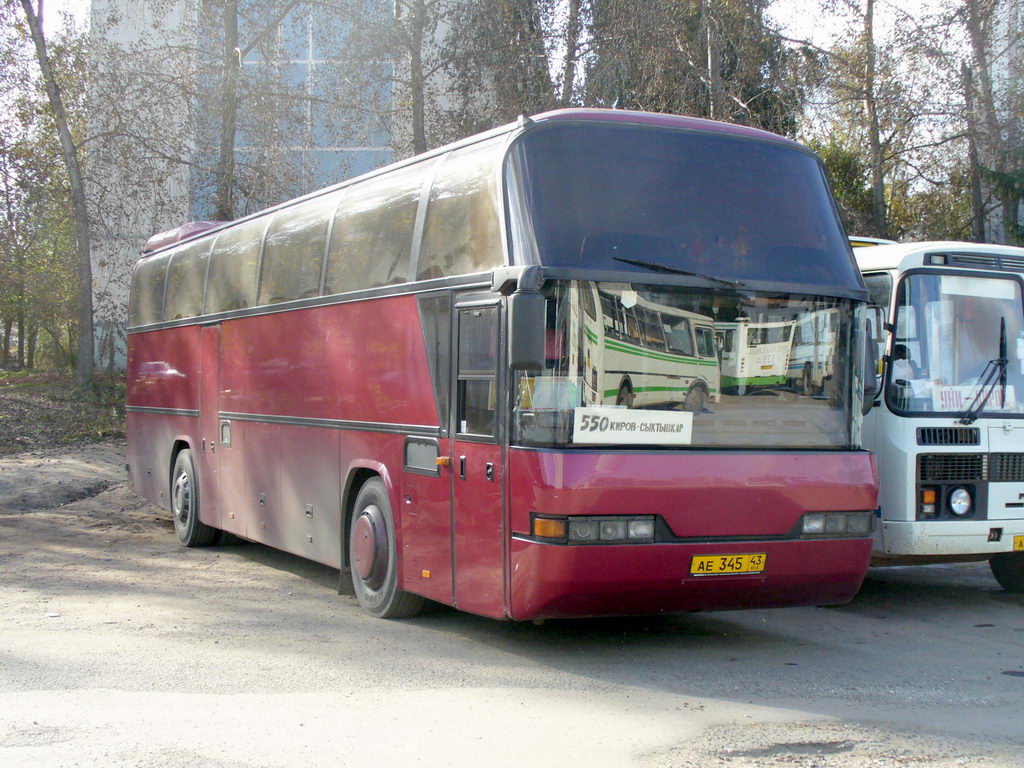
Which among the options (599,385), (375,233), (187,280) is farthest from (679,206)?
(187,280)

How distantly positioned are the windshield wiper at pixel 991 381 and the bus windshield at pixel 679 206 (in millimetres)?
2199

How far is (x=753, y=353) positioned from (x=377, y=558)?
3.33 m

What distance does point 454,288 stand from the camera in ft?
25.5

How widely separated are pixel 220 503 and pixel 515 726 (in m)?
7.19

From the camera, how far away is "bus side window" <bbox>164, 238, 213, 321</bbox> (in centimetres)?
1316

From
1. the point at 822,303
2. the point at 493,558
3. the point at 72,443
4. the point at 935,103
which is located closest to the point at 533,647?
the point at 493,558

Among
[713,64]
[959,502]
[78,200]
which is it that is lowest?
[959,502]

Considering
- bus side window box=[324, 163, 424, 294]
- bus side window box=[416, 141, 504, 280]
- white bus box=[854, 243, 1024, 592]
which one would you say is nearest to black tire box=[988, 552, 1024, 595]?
white bus box=[854, 243, 1024, 592]

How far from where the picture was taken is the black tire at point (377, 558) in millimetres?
8609

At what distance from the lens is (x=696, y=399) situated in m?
7.07

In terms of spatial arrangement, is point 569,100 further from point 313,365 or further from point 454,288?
point 454,288

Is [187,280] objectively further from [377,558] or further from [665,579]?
[665,579]

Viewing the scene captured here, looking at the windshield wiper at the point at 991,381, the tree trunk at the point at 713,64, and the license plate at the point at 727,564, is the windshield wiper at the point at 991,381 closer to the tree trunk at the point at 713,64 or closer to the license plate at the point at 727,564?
the license plate at the point at 727,564

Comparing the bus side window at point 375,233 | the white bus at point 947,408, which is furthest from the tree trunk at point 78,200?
the white bus at point 947,408
